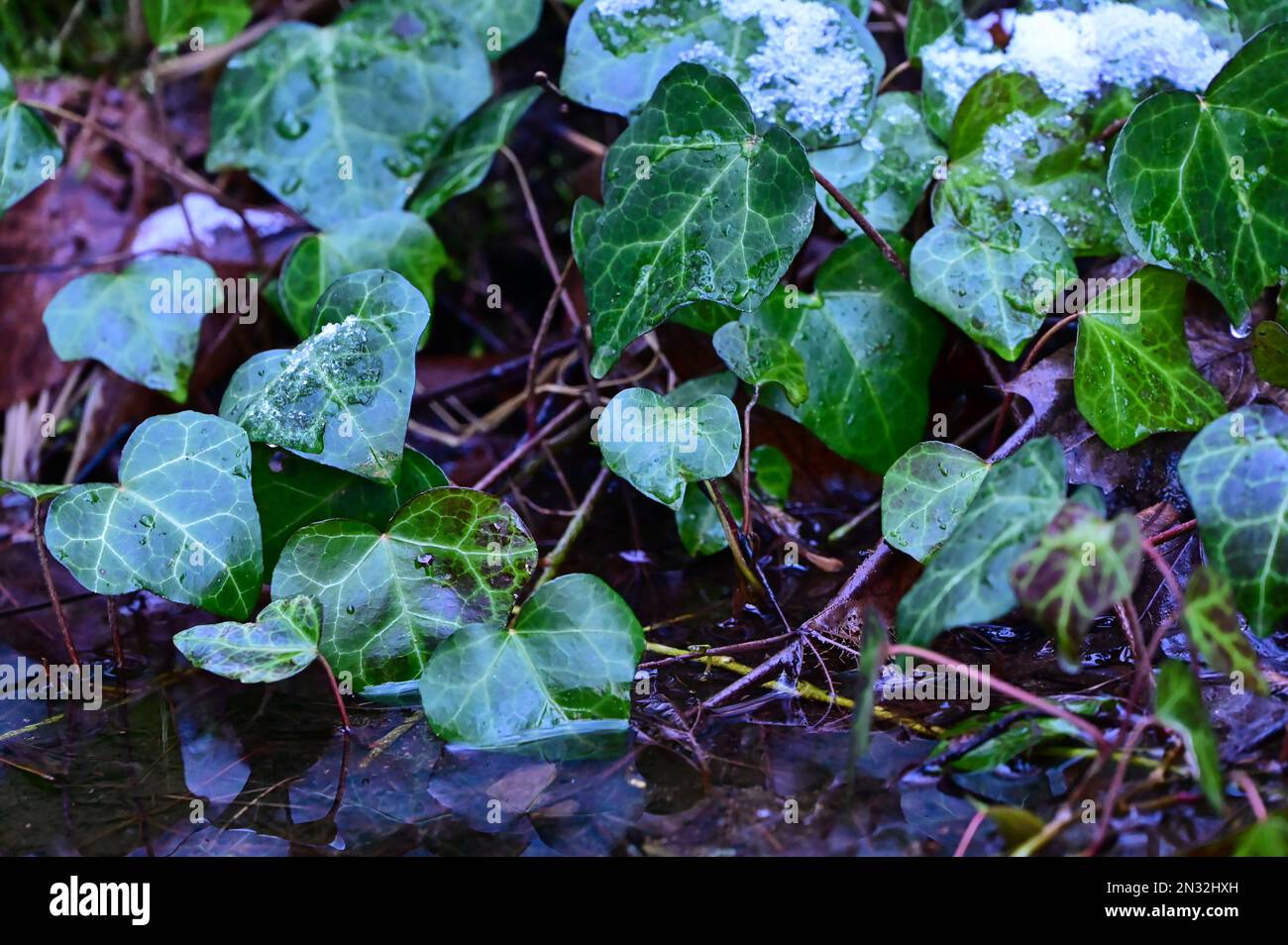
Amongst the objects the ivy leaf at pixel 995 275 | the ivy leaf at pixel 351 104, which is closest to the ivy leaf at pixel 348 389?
the ivy leaf at pixel 351 104

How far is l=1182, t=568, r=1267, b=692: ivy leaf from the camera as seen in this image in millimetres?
1035

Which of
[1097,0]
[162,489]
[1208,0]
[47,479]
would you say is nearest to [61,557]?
[162,489]

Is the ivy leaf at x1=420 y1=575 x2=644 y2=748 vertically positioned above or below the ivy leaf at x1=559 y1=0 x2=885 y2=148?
below

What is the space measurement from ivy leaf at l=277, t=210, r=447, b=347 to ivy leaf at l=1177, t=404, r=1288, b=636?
51.4 inches

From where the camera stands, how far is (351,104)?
1.99m

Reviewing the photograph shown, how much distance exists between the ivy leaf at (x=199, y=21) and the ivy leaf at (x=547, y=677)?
57.0 inches

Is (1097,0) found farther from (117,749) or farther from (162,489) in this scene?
(117,749)

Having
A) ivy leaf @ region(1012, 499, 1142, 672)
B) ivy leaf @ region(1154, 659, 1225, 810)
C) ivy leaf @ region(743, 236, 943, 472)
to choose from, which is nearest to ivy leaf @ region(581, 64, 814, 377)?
ivy leaf @ region(743, 236, 943, 472)

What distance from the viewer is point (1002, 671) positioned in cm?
134

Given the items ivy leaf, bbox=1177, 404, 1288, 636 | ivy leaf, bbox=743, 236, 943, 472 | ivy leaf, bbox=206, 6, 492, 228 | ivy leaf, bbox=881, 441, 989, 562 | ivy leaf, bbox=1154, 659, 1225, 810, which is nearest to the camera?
ivy leaf, bbox=1154, 659, 1225, 810

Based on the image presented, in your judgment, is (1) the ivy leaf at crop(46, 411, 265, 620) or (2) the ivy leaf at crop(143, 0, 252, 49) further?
(2) the ivy leaf at crop(143, 0, 252, 49)

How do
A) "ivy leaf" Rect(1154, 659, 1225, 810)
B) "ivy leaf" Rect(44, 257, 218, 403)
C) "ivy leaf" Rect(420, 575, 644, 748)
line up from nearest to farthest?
"ivy leaf" Rect(1154, 659, 1225, 810)
"ivy leaf" Rect(420, 575, 644, 748)
"ivy leaf" Rect(44, 257, 218, 403)

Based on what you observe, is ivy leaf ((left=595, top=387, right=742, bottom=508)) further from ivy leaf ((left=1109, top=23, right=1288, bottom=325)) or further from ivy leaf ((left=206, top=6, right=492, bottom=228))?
ivy leaf ((left=206, top=6, right=492, bottom=228))
